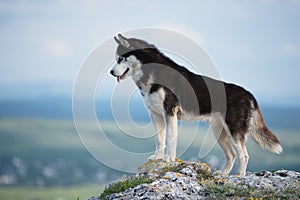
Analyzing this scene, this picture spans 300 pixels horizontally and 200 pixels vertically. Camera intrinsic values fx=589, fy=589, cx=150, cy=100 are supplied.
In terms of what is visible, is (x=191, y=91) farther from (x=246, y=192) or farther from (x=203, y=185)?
(x=246, y=192)

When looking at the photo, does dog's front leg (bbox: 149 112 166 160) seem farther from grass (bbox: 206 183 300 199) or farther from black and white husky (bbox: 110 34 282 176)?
grass (bbox: 206 183 300 199)

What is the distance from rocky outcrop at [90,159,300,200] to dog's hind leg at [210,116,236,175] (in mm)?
1832

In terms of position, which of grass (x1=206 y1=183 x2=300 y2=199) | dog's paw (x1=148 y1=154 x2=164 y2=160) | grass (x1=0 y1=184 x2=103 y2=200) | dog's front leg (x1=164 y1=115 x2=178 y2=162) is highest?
grass (x1=0 y1=184 x2=103 y2=200)

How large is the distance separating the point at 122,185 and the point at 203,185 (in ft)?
5.38

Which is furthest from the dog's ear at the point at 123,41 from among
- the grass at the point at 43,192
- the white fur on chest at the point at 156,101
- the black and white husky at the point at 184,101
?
the grass at the point at 43,192

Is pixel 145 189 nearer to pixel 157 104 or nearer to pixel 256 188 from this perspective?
pixel 256 188

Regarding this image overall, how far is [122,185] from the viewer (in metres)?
12.0

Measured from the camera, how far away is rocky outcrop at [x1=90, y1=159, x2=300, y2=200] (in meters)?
11.1

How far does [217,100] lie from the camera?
14.7m

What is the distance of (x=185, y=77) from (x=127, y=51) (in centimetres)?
159

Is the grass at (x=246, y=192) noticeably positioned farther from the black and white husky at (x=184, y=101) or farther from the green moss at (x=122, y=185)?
the black and white husky at (x=184, y=101)

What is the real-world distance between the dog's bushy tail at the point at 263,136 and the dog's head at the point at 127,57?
3171 millimetres

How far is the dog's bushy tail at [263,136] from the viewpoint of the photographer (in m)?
14.9

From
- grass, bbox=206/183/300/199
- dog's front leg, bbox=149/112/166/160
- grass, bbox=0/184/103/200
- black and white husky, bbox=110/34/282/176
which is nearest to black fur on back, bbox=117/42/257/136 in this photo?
black and white husky, bbox=110/34/282/176
